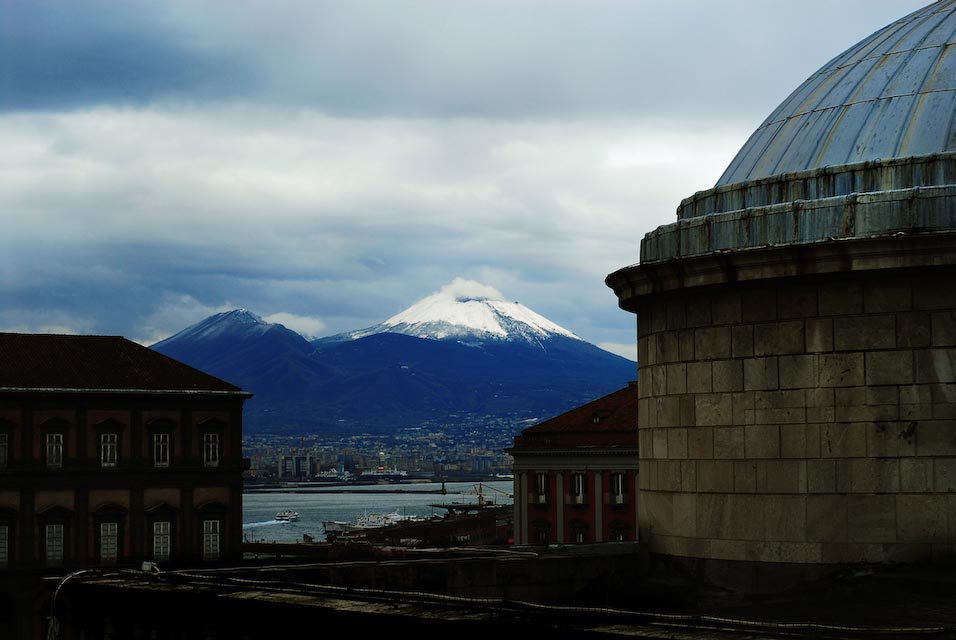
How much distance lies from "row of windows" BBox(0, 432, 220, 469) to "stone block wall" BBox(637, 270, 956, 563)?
61049mm

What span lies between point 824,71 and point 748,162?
2.07 m

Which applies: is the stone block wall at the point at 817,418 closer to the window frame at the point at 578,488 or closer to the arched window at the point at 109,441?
the arched window at the point at 109,441

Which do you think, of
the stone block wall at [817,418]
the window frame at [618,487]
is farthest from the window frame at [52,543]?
the stone block wall at [817,418]

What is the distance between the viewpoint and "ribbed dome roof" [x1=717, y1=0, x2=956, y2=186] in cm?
1734

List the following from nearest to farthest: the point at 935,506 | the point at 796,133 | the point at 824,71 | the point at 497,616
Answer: the point at 497,616 < the point at 935,506 < the point at 796,133 < the point at 824,71

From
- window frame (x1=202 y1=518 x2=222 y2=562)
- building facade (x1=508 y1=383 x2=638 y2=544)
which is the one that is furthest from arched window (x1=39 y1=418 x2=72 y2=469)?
building facade (x1=508 y1=383 x2=638 y2=544)

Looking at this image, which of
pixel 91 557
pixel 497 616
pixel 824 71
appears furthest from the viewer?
pixel 91 557

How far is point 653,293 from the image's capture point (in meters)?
17.8

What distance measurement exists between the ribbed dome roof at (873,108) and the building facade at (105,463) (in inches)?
2254

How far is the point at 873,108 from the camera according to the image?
18.1 m

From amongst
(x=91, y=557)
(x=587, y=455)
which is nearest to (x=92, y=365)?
(x=91, y=557)

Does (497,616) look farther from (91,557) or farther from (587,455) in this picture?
(587,455)

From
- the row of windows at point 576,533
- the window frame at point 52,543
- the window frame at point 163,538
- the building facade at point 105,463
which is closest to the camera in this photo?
the building facade at point 105,463

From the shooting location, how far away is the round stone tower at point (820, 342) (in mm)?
15445
